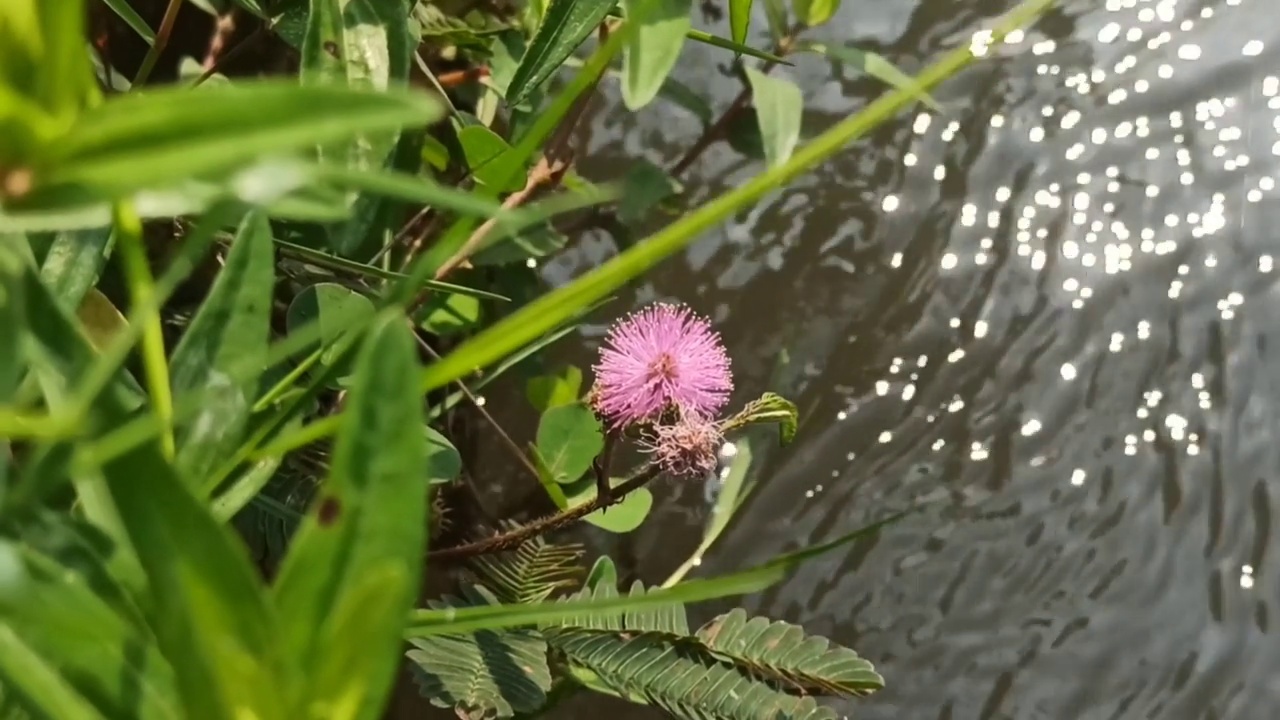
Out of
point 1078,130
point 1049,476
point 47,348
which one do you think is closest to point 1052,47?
point 1078,130

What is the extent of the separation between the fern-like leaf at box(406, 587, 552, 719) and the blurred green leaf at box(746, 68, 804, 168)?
0.25 metres

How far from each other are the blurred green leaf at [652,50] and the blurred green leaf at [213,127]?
0.20 meters

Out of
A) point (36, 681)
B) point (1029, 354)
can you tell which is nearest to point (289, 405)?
point (36, 681)

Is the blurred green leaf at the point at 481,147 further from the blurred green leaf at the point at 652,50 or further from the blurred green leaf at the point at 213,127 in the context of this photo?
the blurred green leaf at the point at 213,127

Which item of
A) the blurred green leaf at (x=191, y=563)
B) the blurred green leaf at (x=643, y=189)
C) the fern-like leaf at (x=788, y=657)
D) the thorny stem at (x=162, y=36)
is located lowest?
the blurred green leaf at (x=191, y=563)

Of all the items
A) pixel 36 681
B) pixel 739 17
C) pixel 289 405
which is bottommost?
pixel 36 681

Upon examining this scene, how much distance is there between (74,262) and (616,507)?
30cm

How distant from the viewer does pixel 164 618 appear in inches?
8.8

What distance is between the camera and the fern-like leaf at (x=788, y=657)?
487 millimetres

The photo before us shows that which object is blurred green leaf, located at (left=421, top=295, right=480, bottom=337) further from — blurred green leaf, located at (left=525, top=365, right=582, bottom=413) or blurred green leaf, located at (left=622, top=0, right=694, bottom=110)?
blurred green leaf, located at (left=622, top=0, right=694, bottom=110)

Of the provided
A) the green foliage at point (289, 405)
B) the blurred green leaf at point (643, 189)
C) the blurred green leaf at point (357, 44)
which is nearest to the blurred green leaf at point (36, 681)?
the green foliage at point (289, 405)

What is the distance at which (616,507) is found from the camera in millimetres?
565

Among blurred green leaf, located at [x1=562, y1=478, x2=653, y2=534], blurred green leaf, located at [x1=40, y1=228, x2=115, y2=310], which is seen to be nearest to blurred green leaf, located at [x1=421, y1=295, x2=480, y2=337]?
blurred green leaf, located at [x1=562, y1=478, x2=653, y2=534]

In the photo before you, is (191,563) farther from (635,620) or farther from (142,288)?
(635,620)
